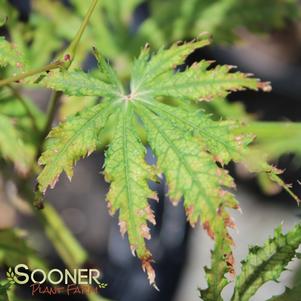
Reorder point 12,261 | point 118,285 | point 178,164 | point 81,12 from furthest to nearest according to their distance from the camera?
point 118,285 < point 81,12 < point 12,261 < point 178,164

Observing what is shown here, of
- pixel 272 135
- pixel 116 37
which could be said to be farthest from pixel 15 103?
pixel 272 135

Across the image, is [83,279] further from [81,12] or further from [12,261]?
[81,12]

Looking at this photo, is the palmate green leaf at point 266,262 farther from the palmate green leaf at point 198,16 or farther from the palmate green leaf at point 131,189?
the palmate green leaf at point 198,16

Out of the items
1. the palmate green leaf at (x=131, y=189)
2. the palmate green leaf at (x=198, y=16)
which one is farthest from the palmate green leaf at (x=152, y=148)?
the palmate green leaf at (x=198, y=16)

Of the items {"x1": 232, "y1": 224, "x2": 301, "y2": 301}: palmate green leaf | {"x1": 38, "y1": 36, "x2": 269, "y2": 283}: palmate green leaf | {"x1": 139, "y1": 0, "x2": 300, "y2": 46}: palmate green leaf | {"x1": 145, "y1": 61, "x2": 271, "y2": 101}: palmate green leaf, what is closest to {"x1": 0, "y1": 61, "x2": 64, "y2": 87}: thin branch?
{"x1": 38, "y1": 36, "x2": 269, "y2": 283}: palmate green leaf

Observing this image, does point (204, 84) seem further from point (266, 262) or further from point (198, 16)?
point (198, 16)

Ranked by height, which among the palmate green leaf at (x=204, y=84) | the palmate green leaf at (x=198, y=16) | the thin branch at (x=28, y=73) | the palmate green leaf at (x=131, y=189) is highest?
the palmate green leaf at (x=198, y=16)

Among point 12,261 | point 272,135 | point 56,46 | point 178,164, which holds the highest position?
point 56,46
